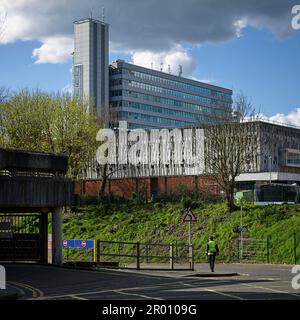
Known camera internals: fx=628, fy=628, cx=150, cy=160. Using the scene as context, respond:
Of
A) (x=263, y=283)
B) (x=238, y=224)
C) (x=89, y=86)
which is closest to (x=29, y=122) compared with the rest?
(x=238, y=224)

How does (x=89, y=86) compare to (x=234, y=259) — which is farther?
(x=89, y=86)

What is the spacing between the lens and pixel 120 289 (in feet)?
68.5


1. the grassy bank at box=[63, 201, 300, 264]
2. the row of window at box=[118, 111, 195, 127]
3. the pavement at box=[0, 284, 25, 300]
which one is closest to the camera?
the pavement at box=[0, 284, 25, 300]

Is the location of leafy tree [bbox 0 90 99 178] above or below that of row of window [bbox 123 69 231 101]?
below

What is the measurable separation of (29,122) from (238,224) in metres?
23.6

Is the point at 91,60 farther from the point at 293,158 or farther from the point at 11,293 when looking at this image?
the point at 11,293

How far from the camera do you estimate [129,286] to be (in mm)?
22000

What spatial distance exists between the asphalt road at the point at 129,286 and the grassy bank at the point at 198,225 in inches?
537

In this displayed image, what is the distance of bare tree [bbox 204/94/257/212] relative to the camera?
48438 mm

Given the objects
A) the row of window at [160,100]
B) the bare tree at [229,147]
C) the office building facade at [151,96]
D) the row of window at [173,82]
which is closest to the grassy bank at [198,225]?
the bare tree at [229,147]

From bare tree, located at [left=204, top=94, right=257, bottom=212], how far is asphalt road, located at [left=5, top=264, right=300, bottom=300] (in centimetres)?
2039

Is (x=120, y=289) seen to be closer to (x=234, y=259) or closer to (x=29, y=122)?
(x=234, y=259)
